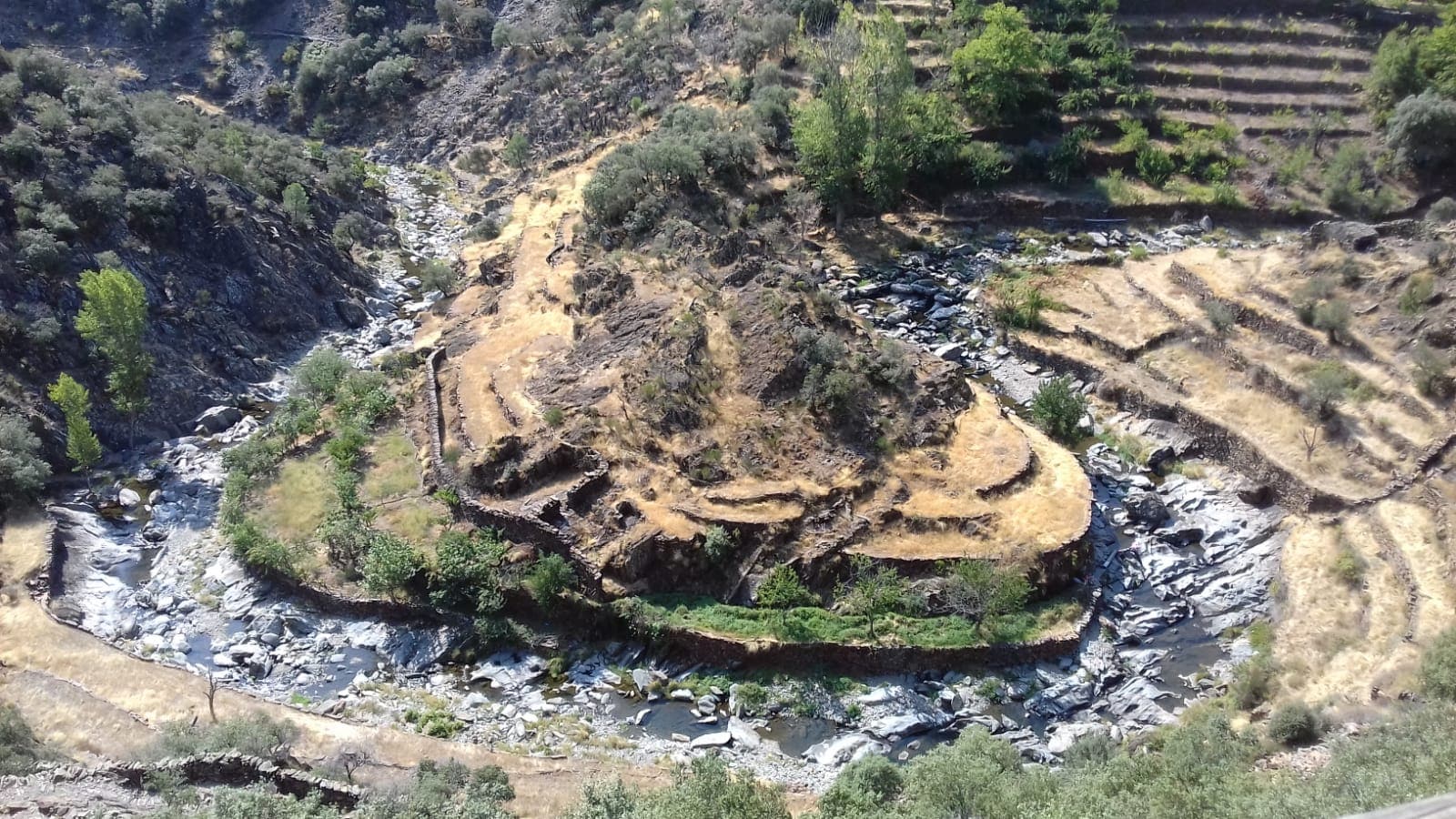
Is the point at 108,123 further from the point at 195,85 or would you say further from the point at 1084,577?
the point at 1084,577

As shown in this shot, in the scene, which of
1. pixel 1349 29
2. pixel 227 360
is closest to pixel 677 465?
pixel 227 360

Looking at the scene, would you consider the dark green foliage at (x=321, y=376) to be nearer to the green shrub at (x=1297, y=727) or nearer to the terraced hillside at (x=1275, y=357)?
the terraced hillside at (x=1275, y=357)

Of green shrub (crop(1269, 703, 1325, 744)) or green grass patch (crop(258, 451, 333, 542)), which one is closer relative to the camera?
green shrub (crop(1269, 703, 1325, 744))

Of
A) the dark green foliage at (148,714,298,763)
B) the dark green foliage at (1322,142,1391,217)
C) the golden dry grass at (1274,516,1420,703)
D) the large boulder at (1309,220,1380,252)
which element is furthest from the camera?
the dark green foliage at (1322,142,1391,217)

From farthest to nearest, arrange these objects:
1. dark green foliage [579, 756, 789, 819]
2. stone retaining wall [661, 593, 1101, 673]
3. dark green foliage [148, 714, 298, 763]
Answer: stone retaining wall [661, 593, 1101, 673] → dark green foliage [148, 714, 298, 763] → dark green foliage [579, 756, 789, 819]

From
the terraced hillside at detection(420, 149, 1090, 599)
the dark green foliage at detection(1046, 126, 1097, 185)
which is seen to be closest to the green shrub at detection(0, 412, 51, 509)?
the terraced hillside at detection(420, 149, 1090, 599)

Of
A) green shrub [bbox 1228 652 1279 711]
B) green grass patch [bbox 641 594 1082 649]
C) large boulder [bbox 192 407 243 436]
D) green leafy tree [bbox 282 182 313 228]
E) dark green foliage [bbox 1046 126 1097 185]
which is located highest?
green leafy tree [bbox 282 182 313 228]

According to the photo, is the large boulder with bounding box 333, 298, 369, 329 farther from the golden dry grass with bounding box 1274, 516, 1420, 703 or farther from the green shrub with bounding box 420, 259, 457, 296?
the golden dry grass with bounding box 1274, 516, 1420, 703
